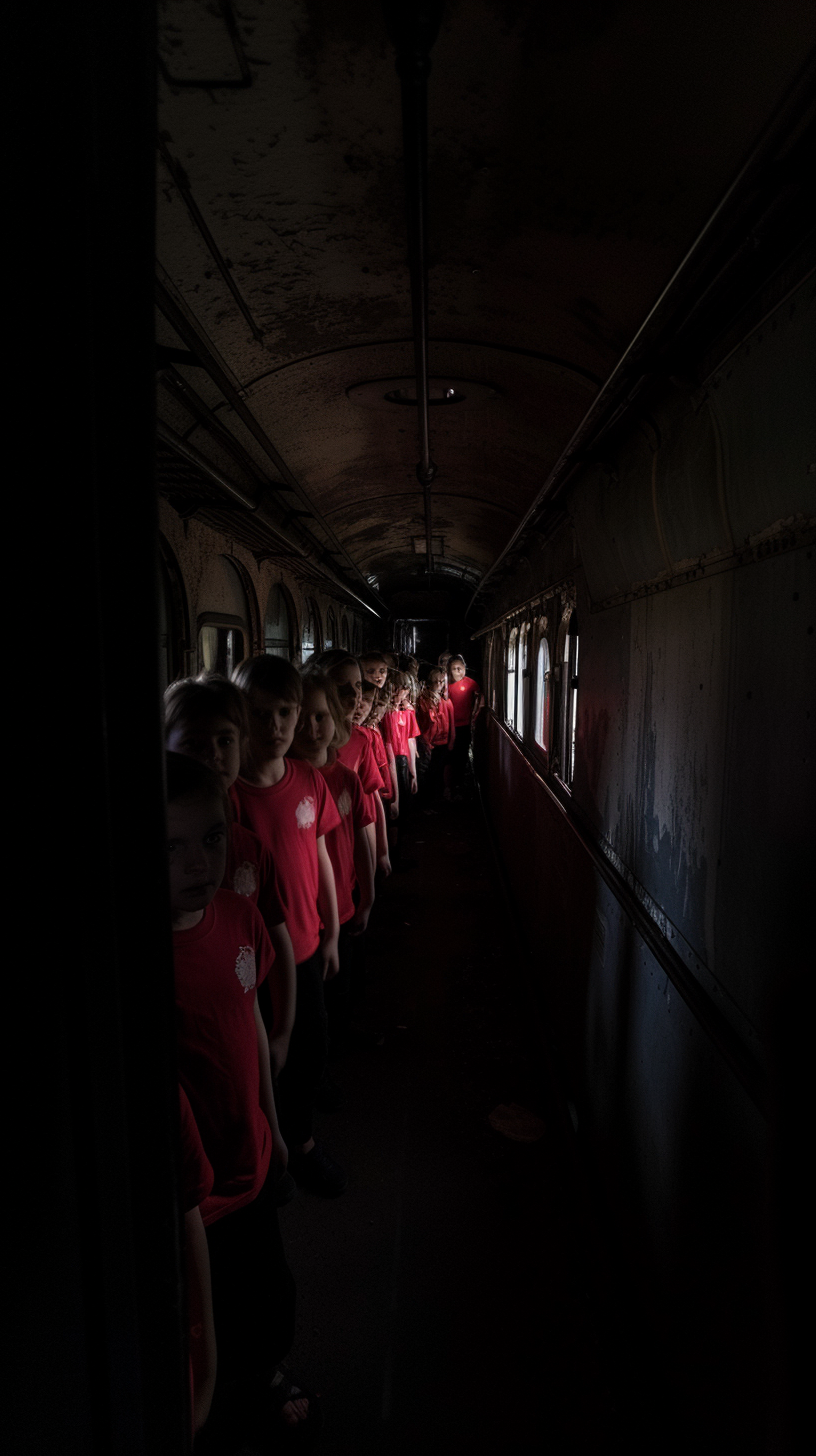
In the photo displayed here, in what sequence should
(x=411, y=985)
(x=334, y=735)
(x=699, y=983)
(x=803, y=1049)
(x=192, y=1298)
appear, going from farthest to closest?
1. (x=411, y=985)
2. (x=334, y=735)
3. (x=699, y=983)
4. (x=192, y=1298)
5. (x=803, y=1049)

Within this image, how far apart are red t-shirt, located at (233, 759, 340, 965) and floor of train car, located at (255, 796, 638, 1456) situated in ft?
4.72

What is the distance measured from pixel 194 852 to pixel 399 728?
7.48m

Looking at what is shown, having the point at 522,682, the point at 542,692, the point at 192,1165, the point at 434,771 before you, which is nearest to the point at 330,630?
the point at 434,771

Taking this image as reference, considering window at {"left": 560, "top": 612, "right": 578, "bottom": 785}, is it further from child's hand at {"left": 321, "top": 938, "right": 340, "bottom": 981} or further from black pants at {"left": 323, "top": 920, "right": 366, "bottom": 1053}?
child's hand at {"left": 321, "top": 938, "right": 340, "bottom": 981}

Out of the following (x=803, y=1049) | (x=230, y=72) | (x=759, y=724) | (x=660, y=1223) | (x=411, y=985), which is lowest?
(x=411, y=985)

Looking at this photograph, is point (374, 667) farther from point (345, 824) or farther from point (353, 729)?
point (345, 824)

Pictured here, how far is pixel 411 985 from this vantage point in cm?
652

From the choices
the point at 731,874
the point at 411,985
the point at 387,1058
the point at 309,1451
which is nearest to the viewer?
the point at 731,874

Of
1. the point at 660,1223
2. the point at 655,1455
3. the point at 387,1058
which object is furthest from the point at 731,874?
the point at 387,1058

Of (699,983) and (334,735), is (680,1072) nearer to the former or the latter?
(699,983)

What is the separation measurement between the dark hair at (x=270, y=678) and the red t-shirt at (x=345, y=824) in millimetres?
951

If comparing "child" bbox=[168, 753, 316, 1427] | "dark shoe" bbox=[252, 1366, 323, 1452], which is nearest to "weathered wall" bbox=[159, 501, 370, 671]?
"child" bbox=[168, 753, 316, 1427]

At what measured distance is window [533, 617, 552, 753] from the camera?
7273mm

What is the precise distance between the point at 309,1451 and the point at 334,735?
2848 millimetres
